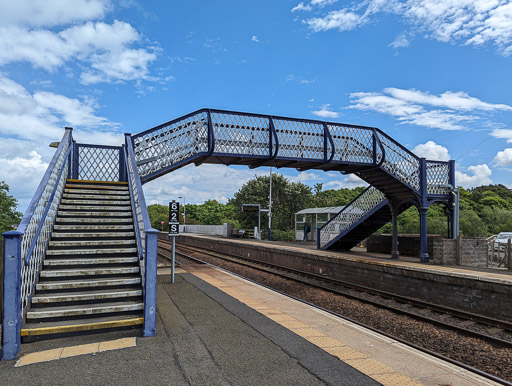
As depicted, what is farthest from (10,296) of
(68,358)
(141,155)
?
(141,155)

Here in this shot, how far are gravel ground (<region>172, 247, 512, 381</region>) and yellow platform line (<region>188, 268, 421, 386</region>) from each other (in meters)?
2.55

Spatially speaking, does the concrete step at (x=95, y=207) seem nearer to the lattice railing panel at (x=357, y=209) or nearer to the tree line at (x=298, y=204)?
the lattice railing panel at (x=357, y=209)

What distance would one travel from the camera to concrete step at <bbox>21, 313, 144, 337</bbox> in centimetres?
572

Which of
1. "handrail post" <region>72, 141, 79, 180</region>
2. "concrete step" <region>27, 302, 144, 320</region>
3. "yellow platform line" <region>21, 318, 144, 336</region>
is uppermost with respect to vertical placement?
"handrail post" <region>72, 141, 79, 180</region>

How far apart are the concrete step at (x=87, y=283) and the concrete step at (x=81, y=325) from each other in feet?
2.36

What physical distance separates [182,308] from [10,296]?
343 cm

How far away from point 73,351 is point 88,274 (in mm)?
1960

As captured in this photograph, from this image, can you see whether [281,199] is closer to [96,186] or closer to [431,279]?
[431,279]

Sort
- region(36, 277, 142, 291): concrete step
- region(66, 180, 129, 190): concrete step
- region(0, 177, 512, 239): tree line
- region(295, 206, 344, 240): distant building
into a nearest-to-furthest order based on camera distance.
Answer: region(36, 277, 142, 291): concrete step < region(66, 180, 129, 190): concrete step < region(295, 206, 344, 240): distant building < region(0, 177, 512, 239): tree line

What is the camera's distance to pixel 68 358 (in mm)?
5137

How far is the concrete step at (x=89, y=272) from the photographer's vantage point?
6964mm

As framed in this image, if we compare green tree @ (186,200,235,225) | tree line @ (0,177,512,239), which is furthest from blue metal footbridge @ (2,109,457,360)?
green tree @ (186,200,235,225)

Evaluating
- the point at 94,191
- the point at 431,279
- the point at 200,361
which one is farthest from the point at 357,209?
the point at 200,361

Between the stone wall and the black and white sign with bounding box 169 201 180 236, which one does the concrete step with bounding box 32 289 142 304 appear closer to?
the black and white sign with bounding box 169 201 180 236
